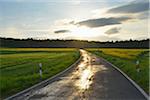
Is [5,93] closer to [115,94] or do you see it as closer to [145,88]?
[115,94]

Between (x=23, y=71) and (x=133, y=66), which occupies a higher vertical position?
(x=133, y=66)

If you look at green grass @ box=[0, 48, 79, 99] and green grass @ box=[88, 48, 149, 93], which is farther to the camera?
green grass @ box=[88, 48, 149, 93]

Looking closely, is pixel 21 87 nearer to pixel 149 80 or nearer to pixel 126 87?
pixel 126 87

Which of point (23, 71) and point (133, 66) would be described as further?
point (23, 71)

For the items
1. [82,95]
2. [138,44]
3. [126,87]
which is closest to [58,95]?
[82,95]

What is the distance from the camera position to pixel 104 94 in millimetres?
13203

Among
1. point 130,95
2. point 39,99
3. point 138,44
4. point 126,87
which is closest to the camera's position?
point 39,99

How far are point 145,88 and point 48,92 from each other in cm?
496

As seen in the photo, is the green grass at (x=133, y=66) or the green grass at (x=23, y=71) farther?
the green grass at (x=133, y=66)

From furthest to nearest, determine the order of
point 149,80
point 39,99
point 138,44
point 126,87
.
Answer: point 138,44
point 149,80
point 126,87
point 39,99

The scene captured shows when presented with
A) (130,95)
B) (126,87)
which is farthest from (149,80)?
(130,95)

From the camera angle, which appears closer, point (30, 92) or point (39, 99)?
point (39, 99)

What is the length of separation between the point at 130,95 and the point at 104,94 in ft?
3.83

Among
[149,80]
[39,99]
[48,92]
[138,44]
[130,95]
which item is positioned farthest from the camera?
[138,44]
